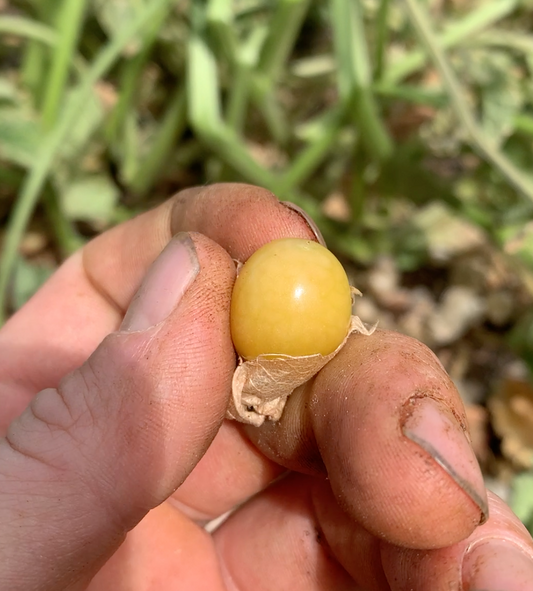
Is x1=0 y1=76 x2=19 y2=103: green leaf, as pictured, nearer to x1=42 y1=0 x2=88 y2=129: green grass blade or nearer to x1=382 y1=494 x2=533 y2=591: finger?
x1=42 y1=0 x2=88 y2=129: green grass blade

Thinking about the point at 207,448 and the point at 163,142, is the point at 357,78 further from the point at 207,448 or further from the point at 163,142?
the point at 207,448

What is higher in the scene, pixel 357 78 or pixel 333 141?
pixel 357 78

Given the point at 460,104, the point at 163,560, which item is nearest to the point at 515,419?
the point at 460,104

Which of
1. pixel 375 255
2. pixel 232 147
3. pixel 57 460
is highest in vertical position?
pixel 57 460

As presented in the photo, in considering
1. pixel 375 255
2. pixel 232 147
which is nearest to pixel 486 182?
pixel 375 255

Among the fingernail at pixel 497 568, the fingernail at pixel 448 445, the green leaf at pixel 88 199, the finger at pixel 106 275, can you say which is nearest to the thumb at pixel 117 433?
the finger at pixel 106 275

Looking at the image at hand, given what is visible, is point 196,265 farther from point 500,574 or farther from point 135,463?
point 500,574

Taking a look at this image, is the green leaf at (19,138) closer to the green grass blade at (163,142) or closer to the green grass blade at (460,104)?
the green grass blade at (163,142)
